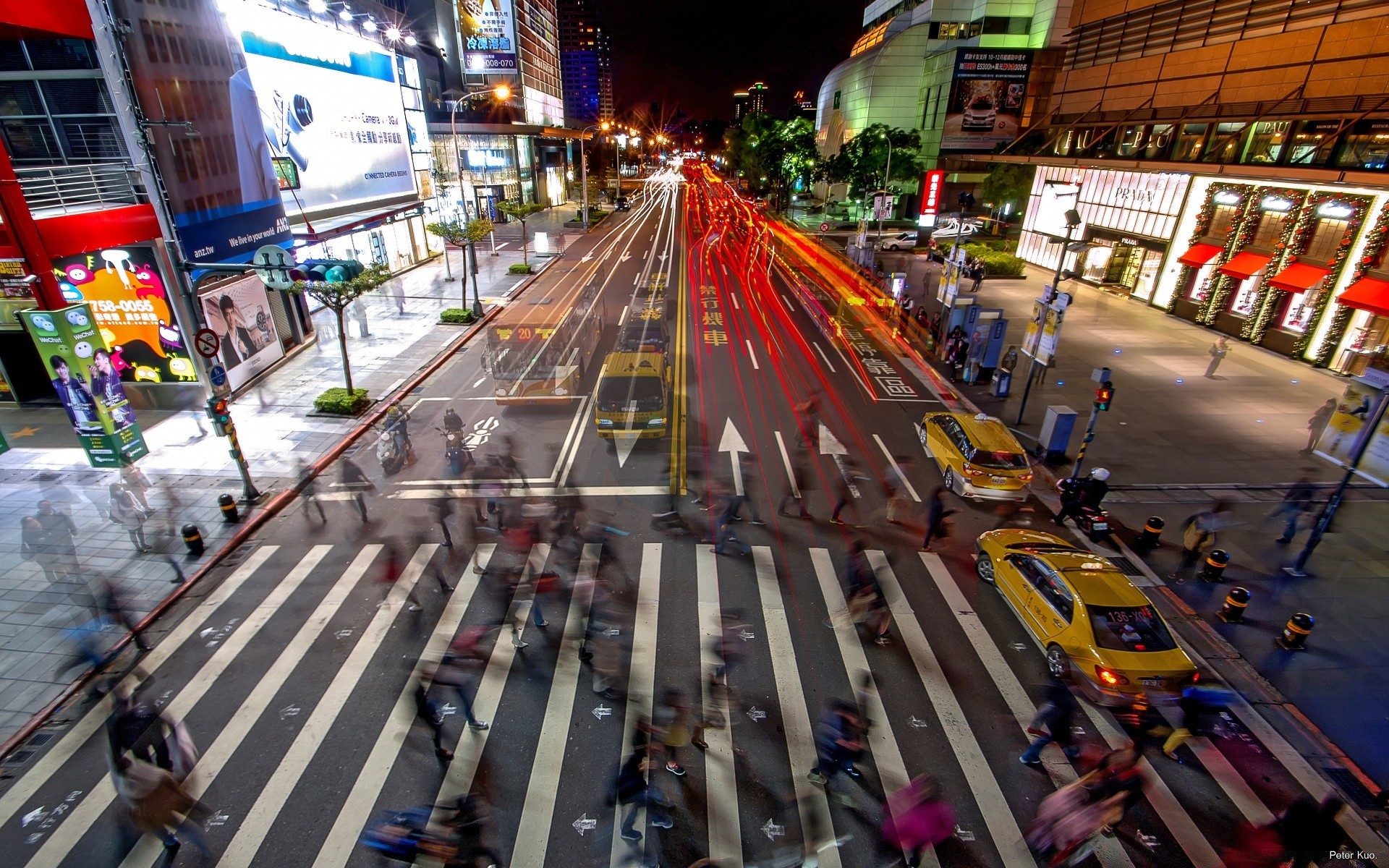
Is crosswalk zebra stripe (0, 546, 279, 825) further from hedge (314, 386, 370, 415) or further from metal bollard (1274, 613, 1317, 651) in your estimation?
metal bollard (1274, 613, 1317, 651)

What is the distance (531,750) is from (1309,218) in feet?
108

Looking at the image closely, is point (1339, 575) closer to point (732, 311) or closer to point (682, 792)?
point (682, 792)

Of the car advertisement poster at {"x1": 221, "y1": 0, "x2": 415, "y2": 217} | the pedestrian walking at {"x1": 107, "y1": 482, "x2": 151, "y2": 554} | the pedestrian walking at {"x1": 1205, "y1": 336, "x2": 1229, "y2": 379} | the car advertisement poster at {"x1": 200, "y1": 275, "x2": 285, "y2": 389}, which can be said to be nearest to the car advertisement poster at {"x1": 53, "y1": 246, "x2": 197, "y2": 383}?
the car advertisement poster at {"x1": 200, "y1": 275, "x2": 285, "y2": 389}

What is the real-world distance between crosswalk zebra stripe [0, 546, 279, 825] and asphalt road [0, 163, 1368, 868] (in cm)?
4

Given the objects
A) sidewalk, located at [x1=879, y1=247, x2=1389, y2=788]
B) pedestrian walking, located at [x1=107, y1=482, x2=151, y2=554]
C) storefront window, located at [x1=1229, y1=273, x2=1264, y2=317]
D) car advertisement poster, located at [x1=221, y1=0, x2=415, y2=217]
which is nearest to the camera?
sidewalk, located at [x1=879, y1=247, x2=1389, y2=788]

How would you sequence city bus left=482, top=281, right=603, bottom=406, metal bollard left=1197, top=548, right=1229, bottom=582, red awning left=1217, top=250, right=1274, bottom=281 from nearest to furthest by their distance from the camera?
metal bollard left=1197, top=548, right=1229, bottom=582, city bus left=482, top=281, right=603, bottom=406, red awning left=1217, top=250, right=1274, bottom=281

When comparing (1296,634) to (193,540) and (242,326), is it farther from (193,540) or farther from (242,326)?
(242,326)

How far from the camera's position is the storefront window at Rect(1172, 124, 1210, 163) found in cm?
2817

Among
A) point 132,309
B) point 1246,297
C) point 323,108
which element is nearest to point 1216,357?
point 1246,297

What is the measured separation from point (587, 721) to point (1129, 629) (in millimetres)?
8132

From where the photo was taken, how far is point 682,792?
24.6ft

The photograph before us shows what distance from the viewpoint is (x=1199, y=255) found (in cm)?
2775

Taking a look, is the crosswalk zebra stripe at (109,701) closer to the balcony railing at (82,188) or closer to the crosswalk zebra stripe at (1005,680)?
the balcony railing at (82,188)

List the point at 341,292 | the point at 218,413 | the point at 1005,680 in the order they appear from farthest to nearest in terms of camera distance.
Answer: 1. the point at 341,292
2. the point at 218,413
3. the point at 1005,680
